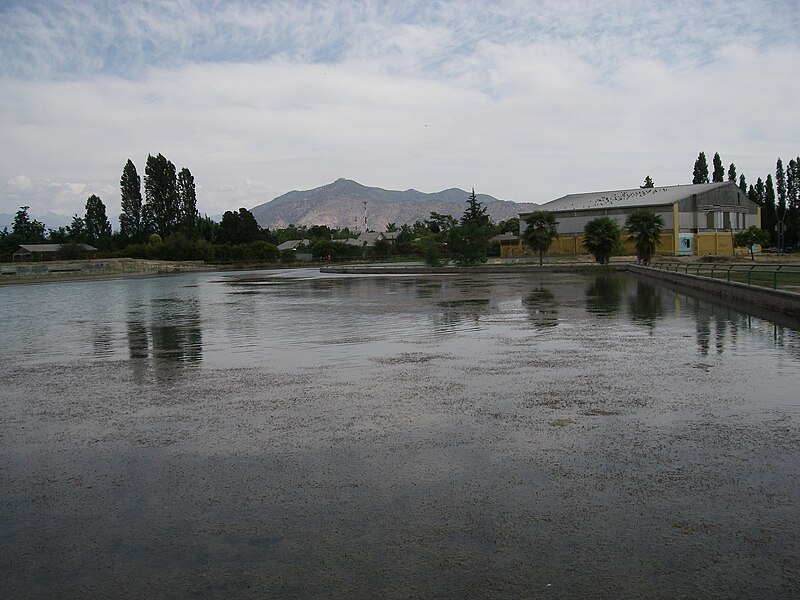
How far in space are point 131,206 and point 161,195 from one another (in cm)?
490

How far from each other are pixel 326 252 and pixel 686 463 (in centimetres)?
10998

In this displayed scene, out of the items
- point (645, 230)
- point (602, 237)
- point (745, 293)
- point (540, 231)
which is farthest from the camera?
point (540, 231)

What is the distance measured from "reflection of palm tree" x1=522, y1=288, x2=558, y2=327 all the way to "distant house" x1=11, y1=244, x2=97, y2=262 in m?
93.2

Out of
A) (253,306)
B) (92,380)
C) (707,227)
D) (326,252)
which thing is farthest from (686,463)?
Answer: (326,252)

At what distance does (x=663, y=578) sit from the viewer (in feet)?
13.3

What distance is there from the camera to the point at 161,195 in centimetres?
11281

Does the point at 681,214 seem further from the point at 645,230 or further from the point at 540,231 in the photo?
the point at 540,231

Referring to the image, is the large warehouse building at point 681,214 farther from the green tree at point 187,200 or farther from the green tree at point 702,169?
the green tree at point 187,200

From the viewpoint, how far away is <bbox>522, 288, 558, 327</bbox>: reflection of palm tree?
60.4ft

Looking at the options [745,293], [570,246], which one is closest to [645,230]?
[570,246]

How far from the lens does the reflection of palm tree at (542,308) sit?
60.4 ft

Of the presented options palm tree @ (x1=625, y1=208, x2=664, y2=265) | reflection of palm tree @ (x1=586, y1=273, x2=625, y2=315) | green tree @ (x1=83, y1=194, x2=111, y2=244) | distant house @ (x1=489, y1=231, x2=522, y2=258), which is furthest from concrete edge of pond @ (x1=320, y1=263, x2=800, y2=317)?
green tree @ (x1=83, y1=194, x2=111, y2=244)

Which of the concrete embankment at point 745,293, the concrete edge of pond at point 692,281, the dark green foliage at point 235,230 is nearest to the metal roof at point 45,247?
the dark green foliage at point 235,230

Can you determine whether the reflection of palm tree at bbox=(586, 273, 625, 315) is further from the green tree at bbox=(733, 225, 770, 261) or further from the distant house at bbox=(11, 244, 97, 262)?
the distant house at bbox=(11, 244, 97, 262)
